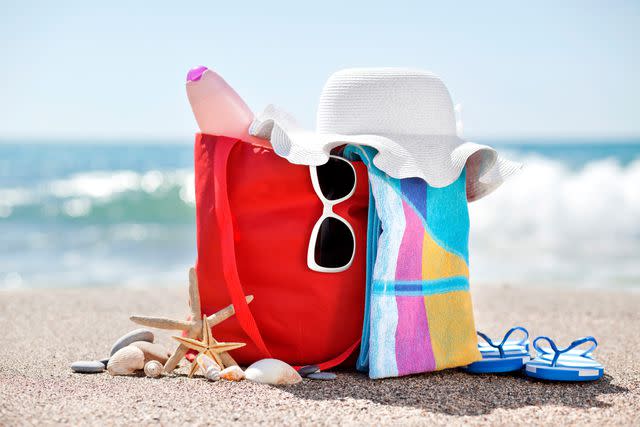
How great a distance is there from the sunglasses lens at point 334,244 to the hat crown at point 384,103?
0.44 meters

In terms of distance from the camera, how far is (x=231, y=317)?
3547mm

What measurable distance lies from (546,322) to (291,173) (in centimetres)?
262

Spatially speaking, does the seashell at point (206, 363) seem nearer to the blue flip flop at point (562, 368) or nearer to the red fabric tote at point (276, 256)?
the red fabric tote at point (276, 256)

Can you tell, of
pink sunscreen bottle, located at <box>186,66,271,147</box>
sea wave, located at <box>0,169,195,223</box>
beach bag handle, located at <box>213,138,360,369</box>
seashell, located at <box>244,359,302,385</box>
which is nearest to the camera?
seashell, located at <box>244,359,302,385</box>

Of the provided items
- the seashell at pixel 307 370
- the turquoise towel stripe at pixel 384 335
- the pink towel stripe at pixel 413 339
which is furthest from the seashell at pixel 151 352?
the pink towel stripe at pixel 413 339

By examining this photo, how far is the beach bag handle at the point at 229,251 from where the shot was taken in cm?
340

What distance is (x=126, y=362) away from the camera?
11.4 feet

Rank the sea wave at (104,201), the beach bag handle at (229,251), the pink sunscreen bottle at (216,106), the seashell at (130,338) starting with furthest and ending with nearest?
the sea wave at (104,201) < the seashell at (130,338) < the pink sunscreen bottle at (216,106) < the beach bag handle at (229,251)

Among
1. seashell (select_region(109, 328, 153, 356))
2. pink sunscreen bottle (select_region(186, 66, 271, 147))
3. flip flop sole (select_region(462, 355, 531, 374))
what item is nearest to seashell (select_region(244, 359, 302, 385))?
seashell (select_region(109, 328, 153, 356))

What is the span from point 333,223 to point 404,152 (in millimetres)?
464

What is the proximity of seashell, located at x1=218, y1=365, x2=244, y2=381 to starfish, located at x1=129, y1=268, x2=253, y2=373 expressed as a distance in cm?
9

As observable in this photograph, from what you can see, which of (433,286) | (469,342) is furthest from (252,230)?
(469,342)

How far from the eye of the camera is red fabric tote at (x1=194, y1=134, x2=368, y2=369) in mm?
3477

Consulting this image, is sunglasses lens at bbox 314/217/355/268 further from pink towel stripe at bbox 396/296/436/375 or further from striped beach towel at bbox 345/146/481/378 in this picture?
pink towel stripe at bbox 396/296/436/375
